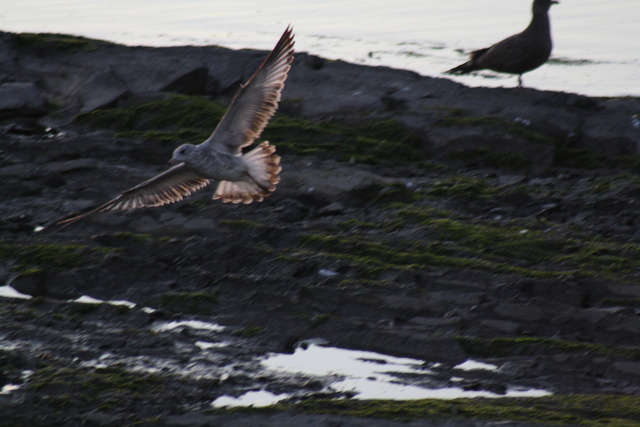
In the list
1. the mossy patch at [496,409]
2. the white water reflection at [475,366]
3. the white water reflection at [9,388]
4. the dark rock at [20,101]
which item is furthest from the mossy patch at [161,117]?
the mossy patch at [496,409]

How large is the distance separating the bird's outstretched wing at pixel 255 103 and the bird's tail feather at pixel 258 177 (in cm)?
15

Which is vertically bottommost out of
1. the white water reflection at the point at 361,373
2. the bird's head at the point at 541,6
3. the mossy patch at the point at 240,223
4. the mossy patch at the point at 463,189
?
the white water reflection at the point at 361,373

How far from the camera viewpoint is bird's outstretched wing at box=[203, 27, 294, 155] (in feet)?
26.2

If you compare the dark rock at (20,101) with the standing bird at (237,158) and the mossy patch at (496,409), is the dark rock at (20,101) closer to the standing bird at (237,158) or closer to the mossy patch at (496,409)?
the standing bird at (237,158)

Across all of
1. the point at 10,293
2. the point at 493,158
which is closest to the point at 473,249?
the point at 493,158

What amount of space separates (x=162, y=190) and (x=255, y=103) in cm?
115

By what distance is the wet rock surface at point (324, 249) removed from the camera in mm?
6723

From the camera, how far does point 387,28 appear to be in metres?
20.2

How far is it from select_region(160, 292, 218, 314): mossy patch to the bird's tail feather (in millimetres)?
961

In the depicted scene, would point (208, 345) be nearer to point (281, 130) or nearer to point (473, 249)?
point (473, 249)

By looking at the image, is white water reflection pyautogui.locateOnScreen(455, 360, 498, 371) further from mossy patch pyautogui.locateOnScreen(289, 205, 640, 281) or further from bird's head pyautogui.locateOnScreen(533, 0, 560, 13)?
bird's head pyautogui.locateOnScreen(533, 0, 560, 13)

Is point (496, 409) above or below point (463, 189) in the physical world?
below

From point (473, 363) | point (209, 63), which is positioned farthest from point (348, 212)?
point (209, 63)

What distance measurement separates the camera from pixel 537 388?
21.5ft
